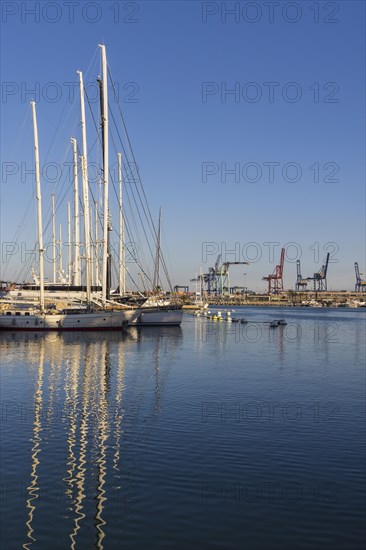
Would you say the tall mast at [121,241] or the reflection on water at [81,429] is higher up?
the tall mast at [121,241]

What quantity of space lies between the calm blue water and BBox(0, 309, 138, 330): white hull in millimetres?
27922

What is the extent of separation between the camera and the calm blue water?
12.1 metres

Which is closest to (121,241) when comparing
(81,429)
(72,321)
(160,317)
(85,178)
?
(160,317)

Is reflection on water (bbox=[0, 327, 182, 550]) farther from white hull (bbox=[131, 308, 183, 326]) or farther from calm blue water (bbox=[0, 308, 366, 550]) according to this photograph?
white hull (bbox=[131, 308, 183, 326])

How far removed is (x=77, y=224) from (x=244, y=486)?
244 feet

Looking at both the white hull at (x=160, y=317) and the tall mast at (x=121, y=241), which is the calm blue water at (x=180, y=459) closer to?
the white hull at (x=160, y=317)

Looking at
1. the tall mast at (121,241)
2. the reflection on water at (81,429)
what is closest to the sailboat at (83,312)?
the reflection on water at (81,429)

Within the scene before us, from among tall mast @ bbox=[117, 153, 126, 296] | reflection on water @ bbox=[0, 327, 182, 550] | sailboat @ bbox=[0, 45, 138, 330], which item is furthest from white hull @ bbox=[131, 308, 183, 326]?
reflection on water @ bbox=[0, 327, 182, 550]

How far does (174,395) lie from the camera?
27469mm

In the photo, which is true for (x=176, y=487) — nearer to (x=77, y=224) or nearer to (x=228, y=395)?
(x=228, y=395)

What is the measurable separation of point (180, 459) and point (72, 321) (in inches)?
1928

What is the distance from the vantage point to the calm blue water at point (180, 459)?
12.1m

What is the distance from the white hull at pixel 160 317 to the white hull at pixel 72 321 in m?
13.7

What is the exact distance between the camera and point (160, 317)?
267 ft
